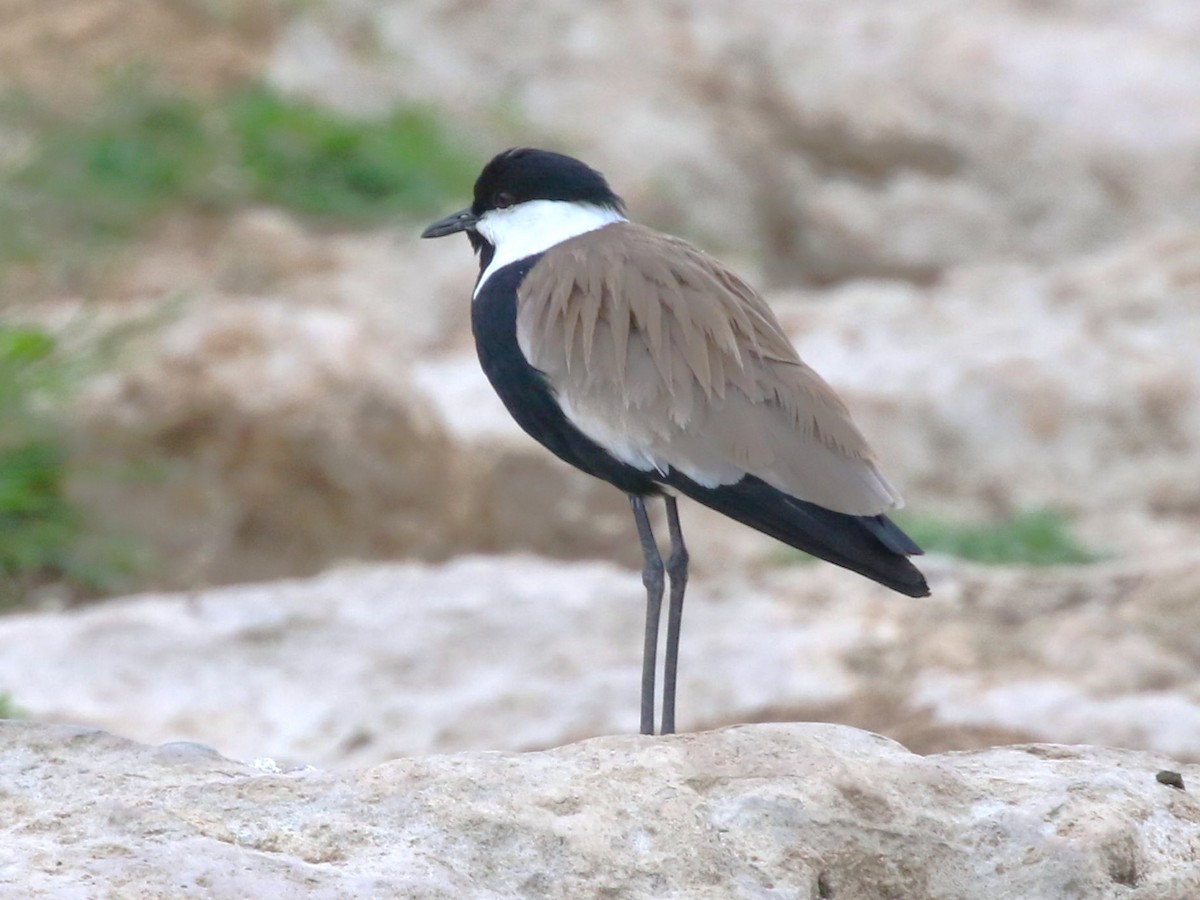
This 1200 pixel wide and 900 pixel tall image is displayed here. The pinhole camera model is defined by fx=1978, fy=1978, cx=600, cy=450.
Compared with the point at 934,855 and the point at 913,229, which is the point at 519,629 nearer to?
the point at 934,855

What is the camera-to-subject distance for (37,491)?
8711 millimetres

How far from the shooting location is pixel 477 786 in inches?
136

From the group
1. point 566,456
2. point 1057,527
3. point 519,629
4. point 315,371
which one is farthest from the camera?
point 1057,527

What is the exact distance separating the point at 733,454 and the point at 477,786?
118 cm

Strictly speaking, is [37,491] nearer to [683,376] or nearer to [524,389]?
[524,389]

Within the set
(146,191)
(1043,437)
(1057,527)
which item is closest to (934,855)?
(1057,527)

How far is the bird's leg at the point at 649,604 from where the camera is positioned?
443 cm

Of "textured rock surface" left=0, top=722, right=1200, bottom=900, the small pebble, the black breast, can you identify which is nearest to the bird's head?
the black breast

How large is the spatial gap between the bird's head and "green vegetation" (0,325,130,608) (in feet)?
12.5

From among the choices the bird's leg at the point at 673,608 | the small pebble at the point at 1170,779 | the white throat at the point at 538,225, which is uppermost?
the white throat at the point at 538,225

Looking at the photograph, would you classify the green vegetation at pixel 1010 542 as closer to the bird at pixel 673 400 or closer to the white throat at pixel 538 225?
the white throat at pixel 538 225

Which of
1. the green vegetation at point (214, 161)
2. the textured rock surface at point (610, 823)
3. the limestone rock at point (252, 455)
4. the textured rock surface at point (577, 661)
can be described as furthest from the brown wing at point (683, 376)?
the green vegetation at point (214, 161)

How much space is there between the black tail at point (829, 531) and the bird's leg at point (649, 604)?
0.33 metres

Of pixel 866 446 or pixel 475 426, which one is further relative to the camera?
pixel 475 426
